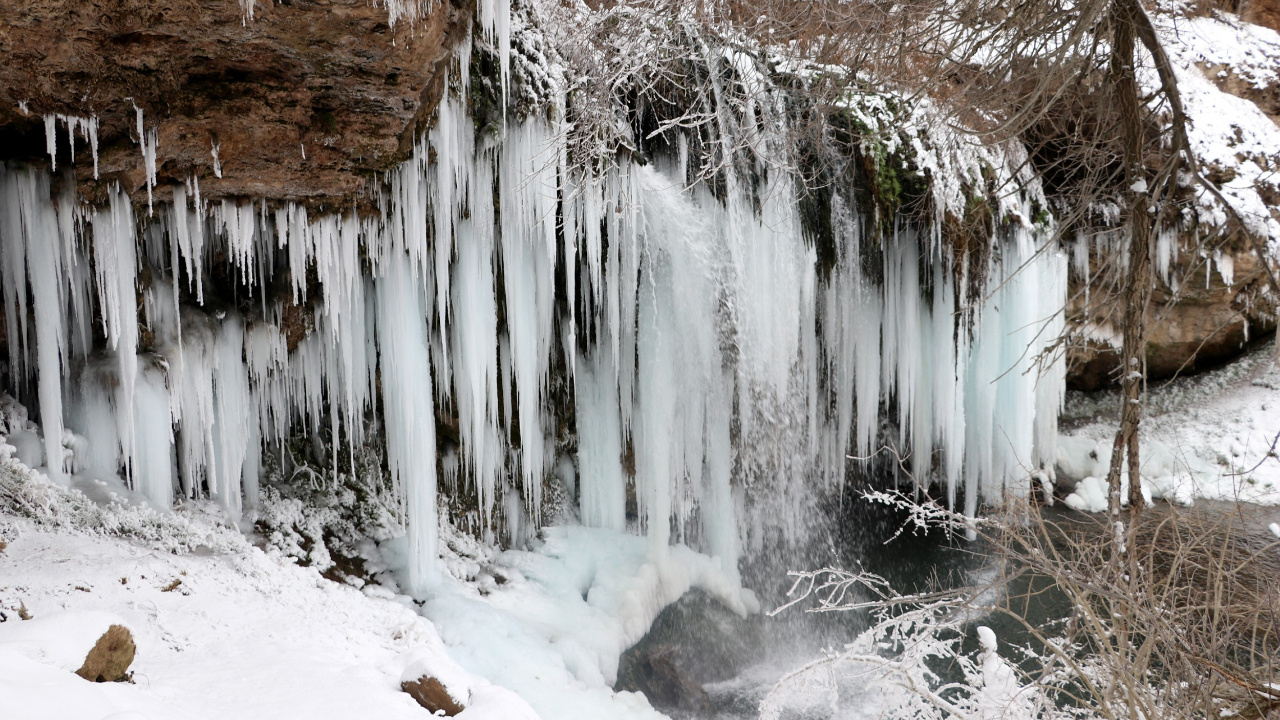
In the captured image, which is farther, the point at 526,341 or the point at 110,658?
the point at 526,341

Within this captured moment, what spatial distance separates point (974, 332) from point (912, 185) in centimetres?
156

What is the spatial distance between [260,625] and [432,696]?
43.5 inches

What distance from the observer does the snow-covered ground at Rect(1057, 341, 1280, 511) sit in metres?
8.82

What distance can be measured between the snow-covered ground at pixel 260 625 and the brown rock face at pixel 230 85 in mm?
1771

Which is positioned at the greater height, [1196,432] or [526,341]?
[526,341]

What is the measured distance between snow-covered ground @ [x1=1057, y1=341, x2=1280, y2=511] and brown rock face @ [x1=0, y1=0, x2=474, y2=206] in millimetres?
8041

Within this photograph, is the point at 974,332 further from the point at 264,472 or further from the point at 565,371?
the point at 264,472

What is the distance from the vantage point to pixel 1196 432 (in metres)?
9.45

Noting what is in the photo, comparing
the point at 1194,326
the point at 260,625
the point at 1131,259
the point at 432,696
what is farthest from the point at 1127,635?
the point at 1194,326

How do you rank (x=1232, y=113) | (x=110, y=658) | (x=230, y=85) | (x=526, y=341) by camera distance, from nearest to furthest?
(x=110, y=658), (x=230, y=85), (x=526, y=341), (x=1232, y=113)

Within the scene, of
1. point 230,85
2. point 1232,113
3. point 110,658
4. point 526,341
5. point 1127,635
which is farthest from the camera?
point 1232,113

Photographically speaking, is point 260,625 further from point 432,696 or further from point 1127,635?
point 1127,635

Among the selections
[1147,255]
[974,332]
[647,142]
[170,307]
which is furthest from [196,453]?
[974,332]

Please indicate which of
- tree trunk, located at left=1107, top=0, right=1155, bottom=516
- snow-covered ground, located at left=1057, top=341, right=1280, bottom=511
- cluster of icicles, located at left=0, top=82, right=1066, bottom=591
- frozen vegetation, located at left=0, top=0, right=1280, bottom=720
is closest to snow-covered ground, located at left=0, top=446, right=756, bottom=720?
frozen vegetation, located at left=0, top=0, right=1280, bottom=720
